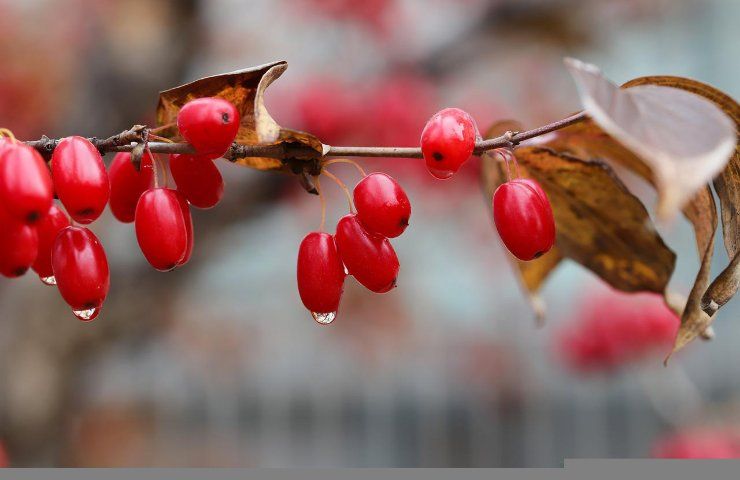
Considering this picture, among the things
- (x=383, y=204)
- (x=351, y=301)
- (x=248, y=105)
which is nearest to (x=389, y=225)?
(x=383, y=204)

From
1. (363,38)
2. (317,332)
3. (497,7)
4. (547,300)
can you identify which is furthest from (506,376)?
(497,7)

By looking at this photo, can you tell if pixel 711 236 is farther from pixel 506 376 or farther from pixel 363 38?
pixel 506 376

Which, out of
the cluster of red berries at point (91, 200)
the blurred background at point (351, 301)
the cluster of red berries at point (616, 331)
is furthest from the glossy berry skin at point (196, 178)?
the cluster of red berries at point (616, 331)

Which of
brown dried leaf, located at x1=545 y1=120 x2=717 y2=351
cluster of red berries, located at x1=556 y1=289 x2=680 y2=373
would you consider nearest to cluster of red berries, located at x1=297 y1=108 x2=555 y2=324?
brown dried leaf, located at x1=545 y1=120 x2=717 y2=351

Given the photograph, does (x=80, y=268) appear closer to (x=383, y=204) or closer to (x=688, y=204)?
(x=383, y=204)

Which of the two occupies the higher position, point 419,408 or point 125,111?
point 125,111

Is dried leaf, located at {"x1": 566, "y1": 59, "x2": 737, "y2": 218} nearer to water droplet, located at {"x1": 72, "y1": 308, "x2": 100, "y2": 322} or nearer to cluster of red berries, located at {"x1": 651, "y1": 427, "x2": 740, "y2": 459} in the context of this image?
water droplet, located at {"x1": 72, "y1": 308, "x2": 100, "y2": 322}

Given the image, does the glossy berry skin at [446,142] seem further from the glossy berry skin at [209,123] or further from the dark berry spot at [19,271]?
the dark berry spot at [19,271]

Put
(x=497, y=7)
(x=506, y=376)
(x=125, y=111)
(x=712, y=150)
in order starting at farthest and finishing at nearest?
(x=506, y=376) → (x=497, y=7) → (x=125, y=111) → (x=712, y=150)
